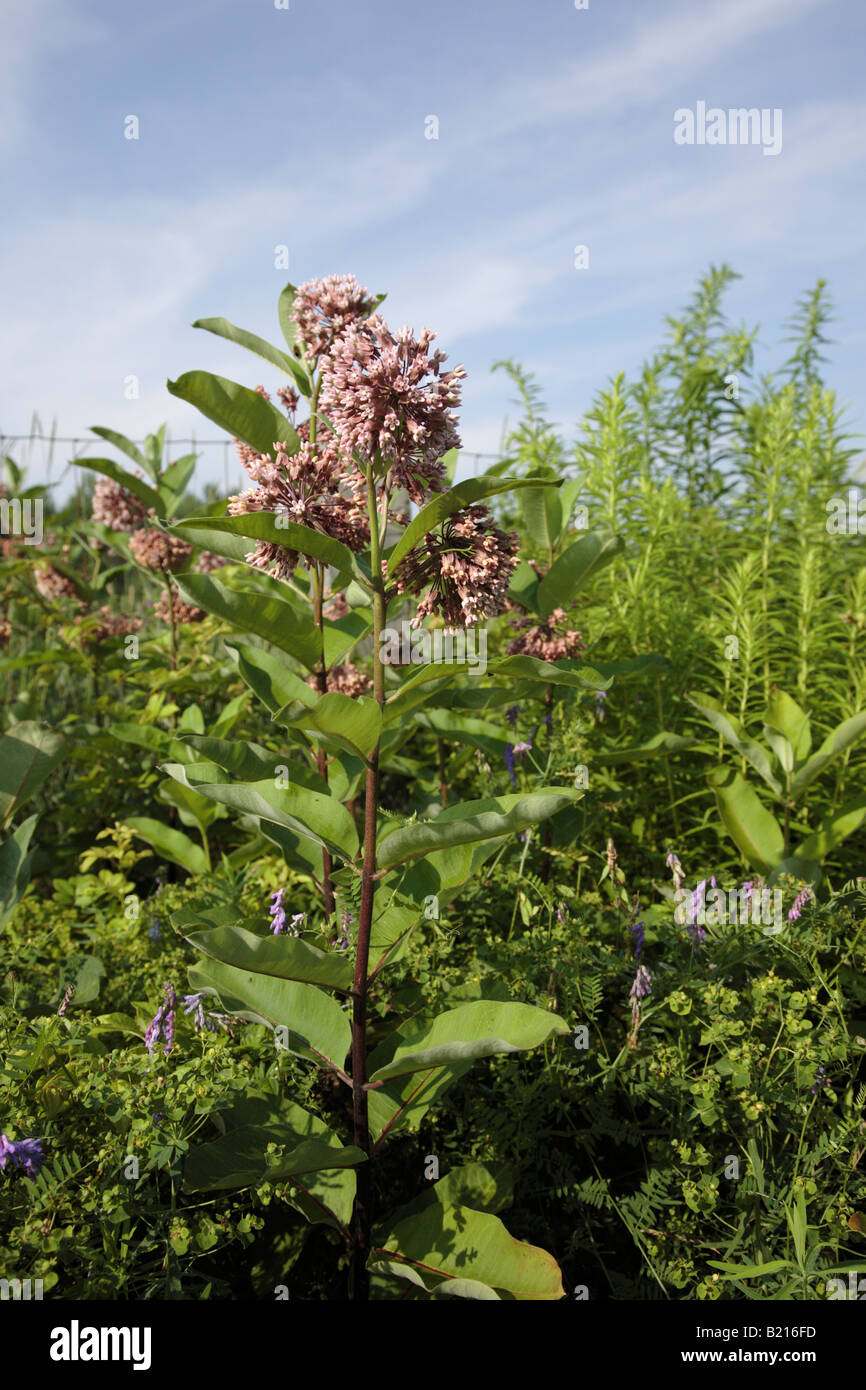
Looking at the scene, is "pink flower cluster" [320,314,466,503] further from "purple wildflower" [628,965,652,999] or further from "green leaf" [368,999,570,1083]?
"purple wildflower" [628,965,652,999]

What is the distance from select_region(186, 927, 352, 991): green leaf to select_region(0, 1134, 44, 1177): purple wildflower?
42 cm

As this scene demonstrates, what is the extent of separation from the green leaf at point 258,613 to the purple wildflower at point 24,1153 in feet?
3.04

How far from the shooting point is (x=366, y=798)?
1.68 m

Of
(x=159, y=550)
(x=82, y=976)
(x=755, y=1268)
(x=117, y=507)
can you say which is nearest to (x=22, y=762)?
(x=82, y=976)

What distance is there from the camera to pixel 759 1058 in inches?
73.1

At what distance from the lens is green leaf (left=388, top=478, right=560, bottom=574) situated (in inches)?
55.4

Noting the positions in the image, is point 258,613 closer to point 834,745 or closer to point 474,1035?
point 474,1035

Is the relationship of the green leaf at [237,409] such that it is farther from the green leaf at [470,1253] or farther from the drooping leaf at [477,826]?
the green leaf at [470,1253]

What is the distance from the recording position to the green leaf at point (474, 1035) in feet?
4.56

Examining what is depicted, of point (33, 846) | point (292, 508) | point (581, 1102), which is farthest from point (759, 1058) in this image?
point (33, 846)

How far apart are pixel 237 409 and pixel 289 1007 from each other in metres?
1.16

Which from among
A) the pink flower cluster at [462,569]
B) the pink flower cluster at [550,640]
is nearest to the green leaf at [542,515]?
the pink flower cluster at [550,640]

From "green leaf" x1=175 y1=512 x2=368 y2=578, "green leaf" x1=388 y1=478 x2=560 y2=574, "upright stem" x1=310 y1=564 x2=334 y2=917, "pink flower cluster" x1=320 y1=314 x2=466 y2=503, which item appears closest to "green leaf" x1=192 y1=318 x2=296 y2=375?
"upright stem" x1=310 y1=564 x2=334 y2=917

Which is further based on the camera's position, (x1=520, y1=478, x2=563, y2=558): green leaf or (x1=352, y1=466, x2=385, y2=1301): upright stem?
(x1=520, y1=478, x2=563, y2=558): green leaf
